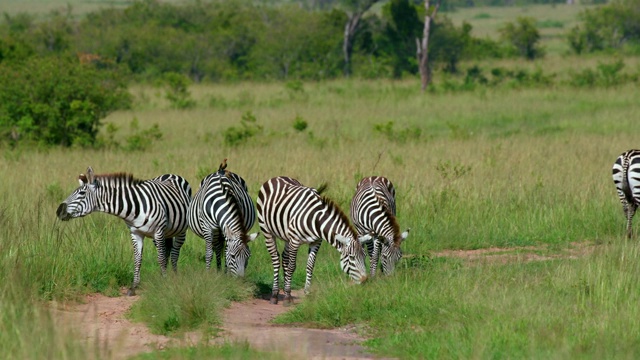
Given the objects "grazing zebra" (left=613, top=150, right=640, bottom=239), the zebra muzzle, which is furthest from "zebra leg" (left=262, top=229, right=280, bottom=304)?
"grazing zebra" (left=613, top=150, right=640, bottom=239)

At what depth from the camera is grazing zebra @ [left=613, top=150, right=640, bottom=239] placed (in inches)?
451

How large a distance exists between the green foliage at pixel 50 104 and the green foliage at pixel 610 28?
1181 inches

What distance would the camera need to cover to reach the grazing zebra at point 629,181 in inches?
451

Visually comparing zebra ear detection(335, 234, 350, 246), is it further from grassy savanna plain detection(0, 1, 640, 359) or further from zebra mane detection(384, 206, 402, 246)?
zebra mane detection(384, 206, 402, 246)

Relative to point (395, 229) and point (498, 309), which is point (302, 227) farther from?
point (498, 309)

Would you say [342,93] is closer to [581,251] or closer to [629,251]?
[581,251]

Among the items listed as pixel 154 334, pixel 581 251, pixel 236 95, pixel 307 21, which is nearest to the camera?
pixel 154 334

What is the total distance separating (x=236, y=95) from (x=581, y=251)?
18697 mm

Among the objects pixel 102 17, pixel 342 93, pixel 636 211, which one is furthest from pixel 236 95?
pixel 102 17

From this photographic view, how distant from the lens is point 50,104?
19.4 metres

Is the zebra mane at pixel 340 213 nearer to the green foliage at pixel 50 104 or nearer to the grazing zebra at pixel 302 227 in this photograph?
the grazing zebra at pixel 302 227

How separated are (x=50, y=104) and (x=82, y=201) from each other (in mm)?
11139

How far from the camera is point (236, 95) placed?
28578mm

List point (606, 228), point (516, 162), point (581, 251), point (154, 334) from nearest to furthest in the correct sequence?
point (154, 334), point (581, 251), point (606, 228), point (516, 162)
